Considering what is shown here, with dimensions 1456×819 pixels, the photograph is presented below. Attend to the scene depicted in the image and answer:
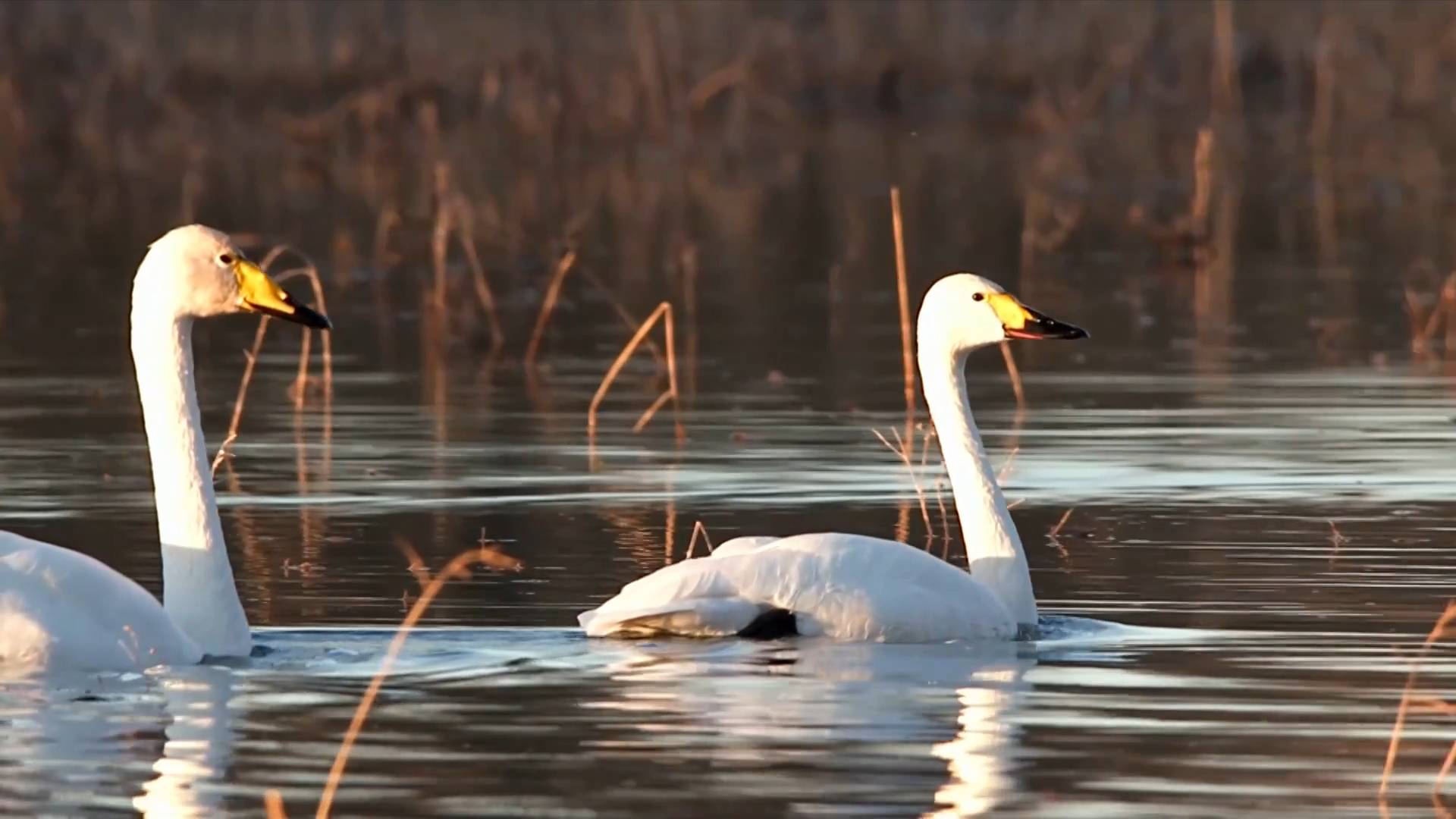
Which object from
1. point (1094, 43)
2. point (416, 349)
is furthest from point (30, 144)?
point (416, 349)

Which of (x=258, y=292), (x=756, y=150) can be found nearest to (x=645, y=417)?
(x=258, y=292)

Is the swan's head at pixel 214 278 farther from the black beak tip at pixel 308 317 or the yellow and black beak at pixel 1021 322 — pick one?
the yellow and black beak at pixel 1021 322

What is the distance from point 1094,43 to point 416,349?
21.9 m

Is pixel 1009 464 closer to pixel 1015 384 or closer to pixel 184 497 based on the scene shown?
pixel 1015 384

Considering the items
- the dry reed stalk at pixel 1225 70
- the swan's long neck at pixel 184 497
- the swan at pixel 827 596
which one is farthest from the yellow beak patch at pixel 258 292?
the dry reed stalk at pixel 1225 70

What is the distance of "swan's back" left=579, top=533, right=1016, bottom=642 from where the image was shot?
962 centimetres

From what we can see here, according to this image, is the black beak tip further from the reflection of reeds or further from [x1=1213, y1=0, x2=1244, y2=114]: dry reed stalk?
[x1=1213, y1=0, x2=1244, y2=114]: dry reed stalk

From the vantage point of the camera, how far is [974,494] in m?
10.7

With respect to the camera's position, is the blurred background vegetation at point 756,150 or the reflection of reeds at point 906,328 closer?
the reflection of reeds at point 906,328

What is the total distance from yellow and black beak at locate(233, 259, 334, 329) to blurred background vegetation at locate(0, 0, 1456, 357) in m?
10.0

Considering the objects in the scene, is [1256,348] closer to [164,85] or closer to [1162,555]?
[1162,555]

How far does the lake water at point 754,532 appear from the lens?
754 cm

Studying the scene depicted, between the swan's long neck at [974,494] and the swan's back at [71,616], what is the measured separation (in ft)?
8.72

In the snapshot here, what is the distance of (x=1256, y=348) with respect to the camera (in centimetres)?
1886
